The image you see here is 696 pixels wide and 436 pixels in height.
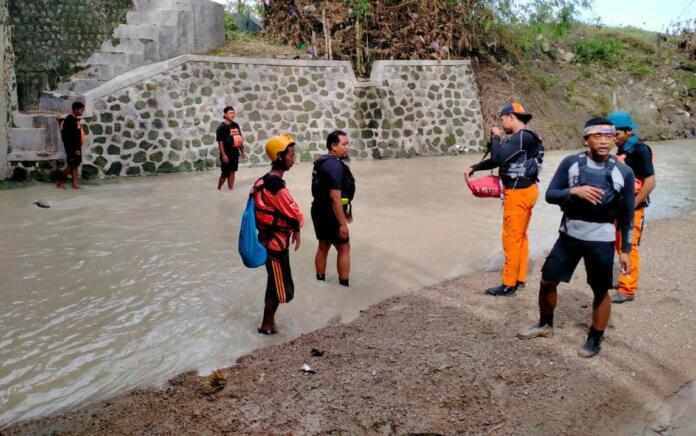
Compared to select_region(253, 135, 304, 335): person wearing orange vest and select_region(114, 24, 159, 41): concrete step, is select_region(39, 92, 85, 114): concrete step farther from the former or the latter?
select_region(253, 135, 304, 335): person wearing orange vest

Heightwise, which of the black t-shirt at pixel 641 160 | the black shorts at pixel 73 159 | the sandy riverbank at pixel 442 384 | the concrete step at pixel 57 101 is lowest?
the sandy riverbank at pixel 442 384

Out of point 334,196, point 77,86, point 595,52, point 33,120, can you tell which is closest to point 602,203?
point 334,196

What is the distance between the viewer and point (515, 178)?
215 inches

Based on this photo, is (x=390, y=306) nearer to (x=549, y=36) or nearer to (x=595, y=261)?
(x=595, y=261)

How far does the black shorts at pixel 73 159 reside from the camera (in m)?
10.8

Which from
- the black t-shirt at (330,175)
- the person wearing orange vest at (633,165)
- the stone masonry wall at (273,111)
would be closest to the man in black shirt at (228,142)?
the stone masonry wall at (273,111)

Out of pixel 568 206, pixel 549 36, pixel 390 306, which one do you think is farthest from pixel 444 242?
pixel 549 36

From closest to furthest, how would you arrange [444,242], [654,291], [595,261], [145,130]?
[595,261]
[654,291]
[444,242]
[145,130]

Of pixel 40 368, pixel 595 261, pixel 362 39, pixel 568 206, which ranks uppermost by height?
pixel 362 39

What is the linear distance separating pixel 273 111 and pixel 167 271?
7689mm

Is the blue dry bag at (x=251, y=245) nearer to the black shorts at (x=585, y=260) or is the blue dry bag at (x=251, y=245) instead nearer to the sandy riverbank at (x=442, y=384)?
the sandy riverbank at (x=442, y=384)

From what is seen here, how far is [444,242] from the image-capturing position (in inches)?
310

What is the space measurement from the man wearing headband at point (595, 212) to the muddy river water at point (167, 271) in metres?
2.08

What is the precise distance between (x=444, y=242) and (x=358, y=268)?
158 cm
